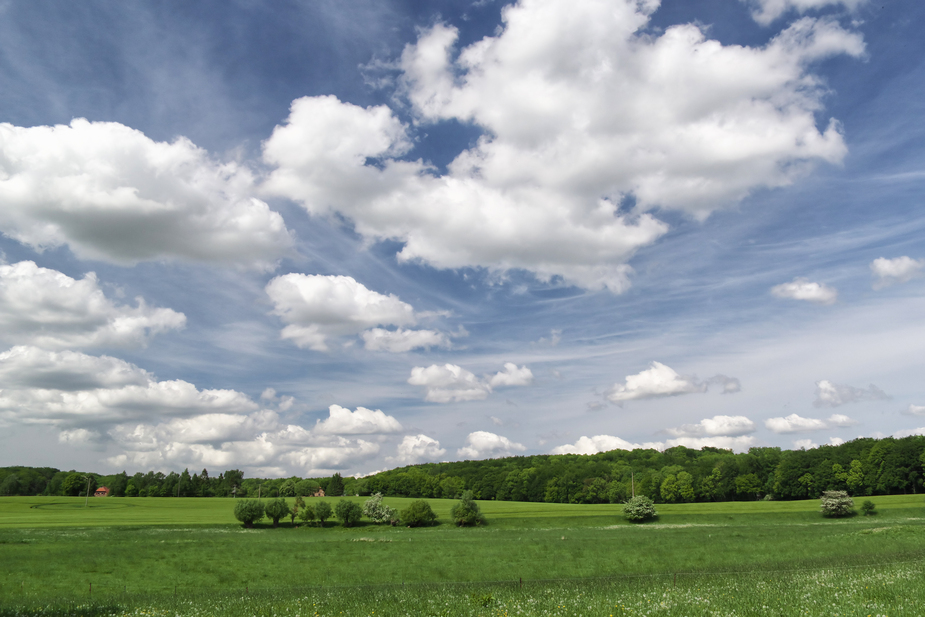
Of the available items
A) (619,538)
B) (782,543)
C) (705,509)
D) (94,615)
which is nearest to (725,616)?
(94,615)

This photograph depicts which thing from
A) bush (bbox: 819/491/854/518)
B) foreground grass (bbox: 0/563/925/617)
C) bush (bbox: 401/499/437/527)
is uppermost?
foreground grass (bbox: 0/563/925/617)

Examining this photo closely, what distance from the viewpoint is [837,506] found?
3017 inches

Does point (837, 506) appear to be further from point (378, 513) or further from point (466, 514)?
point (378, 513)

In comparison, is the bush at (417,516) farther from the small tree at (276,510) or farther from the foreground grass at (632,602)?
the foreground grass at (632,602)

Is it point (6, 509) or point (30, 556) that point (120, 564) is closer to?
point (30, 556)

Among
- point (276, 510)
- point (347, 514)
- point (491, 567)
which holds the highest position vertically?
point (491, 567)

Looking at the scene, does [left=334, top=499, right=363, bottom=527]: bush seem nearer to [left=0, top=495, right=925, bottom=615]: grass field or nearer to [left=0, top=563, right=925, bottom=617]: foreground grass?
[left=0, top=495, right=925, bottom=615]: grass field

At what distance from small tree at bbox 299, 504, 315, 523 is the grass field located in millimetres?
3390

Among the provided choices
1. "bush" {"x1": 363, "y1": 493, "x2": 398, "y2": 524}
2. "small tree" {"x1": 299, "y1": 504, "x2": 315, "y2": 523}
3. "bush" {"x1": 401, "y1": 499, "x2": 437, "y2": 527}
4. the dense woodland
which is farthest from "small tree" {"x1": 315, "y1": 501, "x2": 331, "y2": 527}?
the dense woodland

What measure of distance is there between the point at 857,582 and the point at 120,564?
155ft

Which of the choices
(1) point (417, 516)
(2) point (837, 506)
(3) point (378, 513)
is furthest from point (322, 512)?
(2) point (837, 506)

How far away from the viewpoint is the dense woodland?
106688 millimetres

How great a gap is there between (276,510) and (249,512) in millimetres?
4052

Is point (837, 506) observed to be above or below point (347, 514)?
above
